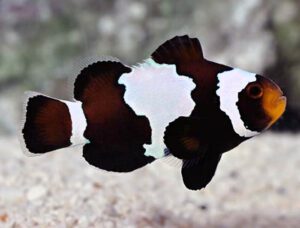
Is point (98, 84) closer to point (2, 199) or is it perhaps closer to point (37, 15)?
point (2, 199)

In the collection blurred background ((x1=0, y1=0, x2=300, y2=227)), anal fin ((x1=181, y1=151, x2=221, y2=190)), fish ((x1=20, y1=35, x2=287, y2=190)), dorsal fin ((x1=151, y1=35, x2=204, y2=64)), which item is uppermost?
blurred background ((x1=0, y1=0, x2=300, y2=227))

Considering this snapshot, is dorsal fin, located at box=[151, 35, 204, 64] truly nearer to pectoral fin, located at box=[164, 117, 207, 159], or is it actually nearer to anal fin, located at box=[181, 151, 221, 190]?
pectoral fin, located at box=[164, 117, 207, 159]

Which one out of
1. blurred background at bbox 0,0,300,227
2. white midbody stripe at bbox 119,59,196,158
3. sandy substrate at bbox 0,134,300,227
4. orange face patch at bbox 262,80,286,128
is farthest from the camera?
blurred background at bbox 0,0,300,227

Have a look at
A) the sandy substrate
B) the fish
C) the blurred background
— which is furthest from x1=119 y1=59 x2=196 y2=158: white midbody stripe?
the blurred background

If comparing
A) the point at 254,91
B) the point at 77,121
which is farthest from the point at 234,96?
the point at 77,121

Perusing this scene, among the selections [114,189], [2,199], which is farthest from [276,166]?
[2,199]

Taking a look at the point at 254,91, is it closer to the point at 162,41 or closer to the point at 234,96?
the point at 234,96
